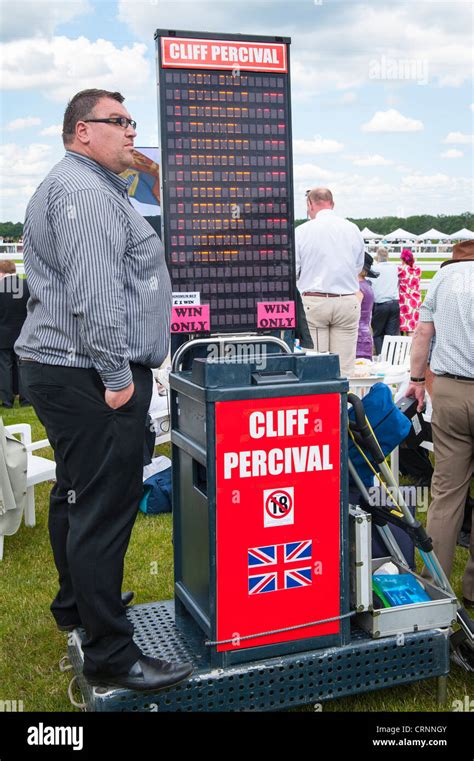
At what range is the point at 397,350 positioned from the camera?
29.7ft

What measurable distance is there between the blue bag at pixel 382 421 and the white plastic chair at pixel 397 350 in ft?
17.6

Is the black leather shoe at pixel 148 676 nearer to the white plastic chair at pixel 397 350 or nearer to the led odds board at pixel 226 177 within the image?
the led odds board at pixel 226 177

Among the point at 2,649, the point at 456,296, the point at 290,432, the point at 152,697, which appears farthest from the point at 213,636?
the point at 456,296

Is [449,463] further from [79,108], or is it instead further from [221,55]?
[221,55]

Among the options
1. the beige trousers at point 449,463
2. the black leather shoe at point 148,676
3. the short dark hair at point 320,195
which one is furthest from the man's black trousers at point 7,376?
the black leather shoe at point 148,676

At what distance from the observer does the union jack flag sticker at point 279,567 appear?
117 inches

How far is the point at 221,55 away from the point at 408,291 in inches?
288

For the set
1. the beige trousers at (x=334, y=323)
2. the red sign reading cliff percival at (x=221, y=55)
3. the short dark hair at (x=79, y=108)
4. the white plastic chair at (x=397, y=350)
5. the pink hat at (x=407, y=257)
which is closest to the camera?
the short dark hair at (x=79, y=108)

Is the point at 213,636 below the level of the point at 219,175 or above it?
below

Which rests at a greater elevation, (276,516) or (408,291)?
(408,291)

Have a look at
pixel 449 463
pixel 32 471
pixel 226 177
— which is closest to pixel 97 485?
pixel 449 463

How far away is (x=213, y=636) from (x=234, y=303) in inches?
125
